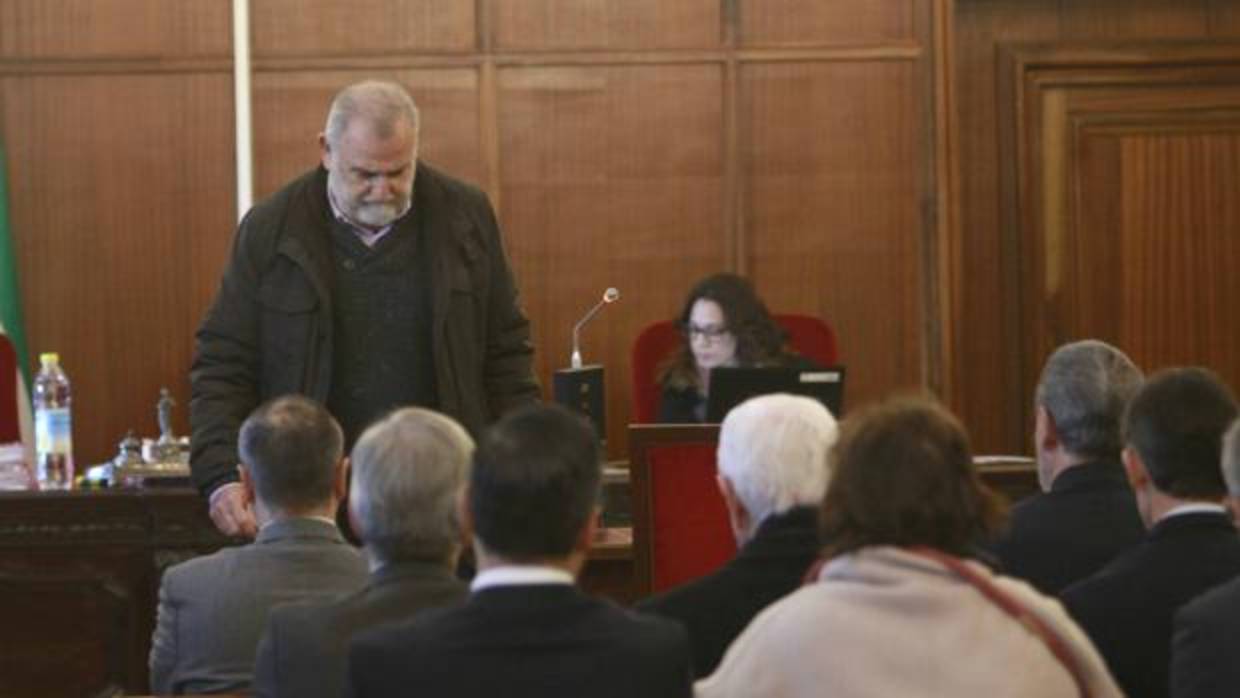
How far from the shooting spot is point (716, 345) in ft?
23.2

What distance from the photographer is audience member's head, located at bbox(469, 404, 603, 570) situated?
112 inches

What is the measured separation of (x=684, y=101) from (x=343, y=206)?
3396mm

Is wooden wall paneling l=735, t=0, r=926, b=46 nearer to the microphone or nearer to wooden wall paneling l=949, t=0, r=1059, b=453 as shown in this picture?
wooden wall paneling l=949, t=0, r=1059, b=453

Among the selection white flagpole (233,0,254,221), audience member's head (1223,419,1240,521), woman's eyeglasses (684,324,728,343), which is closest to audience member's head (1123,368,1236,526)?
audience member's head (1223,419,1240,521)

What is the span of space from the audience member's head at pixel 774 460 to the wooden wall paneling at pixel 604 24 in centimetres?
479

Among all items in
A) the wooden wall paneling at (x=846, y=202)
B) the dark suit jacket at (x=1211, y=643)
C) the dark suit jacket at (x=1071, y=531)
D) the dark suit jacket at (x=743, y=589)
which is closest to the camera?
the dark suit jacket at (x=1211, y=643)

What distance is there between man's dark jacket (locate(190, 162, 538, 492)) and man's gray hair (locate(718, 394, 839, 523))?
4.78 ft

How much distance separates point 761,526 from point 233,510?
5.42ft

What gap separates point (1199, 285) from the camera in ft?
28.7

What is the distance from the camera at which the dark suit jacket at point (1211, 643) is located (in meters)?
3.13

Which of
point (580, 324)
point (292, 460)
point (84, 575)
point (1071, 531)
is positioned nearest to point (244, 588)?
point (292, 460)

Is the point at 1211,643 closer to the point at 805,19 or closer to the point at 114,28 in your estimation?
the point at 805,19

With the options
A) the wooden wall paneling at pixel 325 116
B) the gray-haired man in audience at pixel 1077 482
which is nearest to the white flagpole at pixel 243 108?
the wooden wall paneling at pixel 325 116

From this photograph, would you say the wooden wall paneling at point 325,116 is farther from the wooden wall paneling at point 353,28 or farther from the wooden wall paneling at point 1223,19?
the wooden wall paneling at point 1223,19
